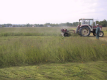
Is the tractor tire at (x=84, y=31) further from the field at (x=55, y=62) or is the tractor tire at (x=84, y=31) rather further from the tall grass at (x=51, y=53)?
the tall grass at (x=51, y=53)

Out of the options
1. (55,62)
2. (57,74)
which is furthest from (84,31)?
(57,74)

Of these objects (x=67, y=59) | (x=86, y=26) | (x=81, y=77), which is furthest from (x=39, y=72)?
(x=86, y=26)

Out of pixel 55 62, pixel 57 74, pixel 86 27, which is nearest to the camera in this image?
pixel 57 74

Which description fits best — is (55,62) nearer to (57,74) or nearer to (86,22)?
(57,74)

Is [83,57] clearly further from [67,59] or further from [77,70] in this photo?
[77,70]

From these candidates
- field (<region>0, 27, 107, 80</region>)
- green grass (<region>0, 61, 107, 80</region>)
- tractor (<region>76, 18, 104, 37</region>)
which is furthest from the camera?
tractor (<region>76, 18, 104, 37</region>)

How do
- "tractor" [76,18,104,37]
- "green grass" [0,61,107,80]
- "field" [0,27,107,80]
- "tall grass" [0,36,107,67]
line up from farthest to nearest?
"tractor" [76,18,104,37] → "tall grass" [0,36,107,67] → "field" [0,27,107,80] → "green grass" [0,61,107,80]

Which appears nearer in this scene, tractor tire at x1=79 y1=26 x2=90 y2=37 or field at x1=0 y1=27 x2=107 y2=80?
field at x1=0 y1=27 x2=107 y2=80

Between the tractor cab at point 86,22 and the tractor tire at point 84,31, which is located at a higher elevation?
the tractor cab at point 86,22

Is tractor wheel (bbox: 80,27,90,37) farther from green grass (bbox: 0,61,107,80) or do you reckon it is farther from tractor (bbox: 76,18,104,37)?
green grass (bbox: 0,61,107,80)

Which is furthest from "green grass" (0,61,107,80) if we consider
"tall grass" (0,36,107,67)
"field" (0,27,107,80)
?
"tall grass" (0,36,107,67)

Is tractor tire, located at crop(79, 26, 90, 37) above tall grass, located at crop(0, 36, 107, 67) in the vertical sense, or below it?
above

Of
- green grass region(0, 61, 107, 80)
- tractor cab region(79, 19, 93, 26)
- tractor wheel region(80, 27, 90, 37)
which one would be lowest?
green grass region(0, 61, 107, 80)

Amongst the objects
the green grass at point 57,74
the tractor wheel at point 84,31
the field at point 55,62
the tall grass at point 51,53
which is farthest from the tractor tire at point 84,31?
the green grass at point 57,74
